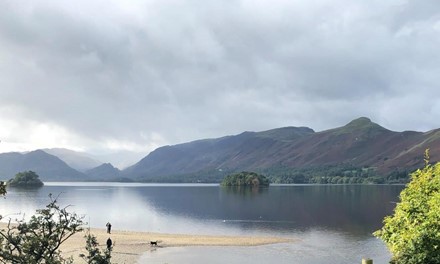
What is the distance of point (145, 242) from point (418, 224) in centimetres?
6148

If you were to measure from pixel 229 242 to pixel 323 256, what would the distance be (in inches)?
757

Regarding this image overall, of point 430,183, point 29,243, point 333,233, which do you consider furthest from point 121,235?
point 29,243

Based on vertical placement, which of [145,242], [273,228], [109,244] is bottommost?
[145,242]

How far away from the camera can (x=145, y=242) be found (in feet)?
260

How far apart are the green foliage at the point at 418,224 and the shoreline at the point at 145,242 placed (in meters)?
44.0

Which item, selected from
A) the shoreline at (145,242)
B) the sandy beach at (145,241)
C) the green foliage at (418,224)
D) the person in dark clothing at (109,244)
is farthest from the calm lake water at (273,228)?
the green foliage at (418,224)

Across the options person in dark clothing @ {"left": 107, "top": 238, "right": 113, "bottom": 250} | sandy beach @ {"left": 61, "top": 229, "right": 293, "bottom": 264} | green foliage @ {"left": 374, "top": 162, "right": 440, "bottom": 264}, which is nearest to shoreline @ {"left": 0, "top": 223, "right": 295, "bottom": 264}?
sandy beach @ {"left": 61, "top": 229, "right": 293, "bottom": 264}

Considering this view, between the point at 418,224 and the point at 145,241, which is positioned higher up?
the point at 418,224

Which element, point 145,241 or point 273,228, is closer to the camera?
point 145,241

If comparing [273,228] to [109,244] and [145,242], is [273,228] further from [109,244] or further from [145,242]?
[109,244]

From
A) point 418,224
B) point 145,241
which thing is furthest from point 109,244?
point 145,241

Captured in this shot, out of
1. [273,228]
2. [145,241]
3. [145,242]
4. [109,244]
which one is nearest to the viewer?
[109,244]

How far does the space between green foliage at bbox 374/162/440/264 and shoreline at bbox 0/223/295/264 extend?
44002mm

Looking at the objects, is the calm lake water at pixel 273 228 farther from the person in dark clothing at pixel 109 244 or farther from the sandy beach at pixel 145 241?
the person in dark clothing at pixel 109 244
